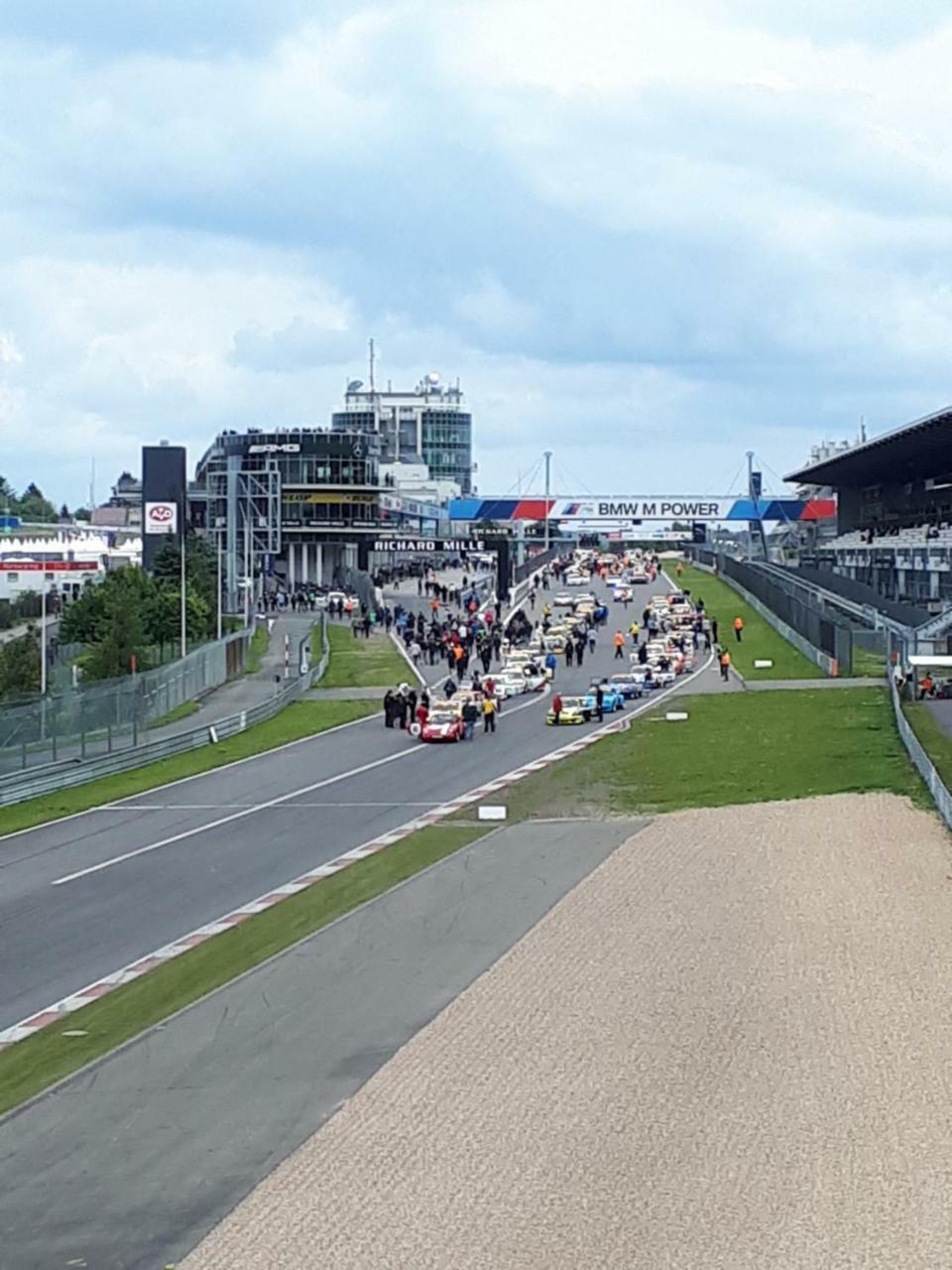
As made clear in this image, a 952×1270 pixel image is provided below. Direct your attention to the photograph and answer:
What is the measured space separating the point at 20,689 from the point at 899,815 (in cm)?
3333

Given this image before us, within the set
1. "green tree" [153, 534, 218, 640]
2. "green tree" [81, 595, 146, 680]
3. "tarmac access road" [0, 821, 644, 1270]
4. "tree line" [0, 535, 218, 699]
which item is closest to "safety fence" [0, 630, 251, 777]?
"green tree" [81, 595, 146, 680]

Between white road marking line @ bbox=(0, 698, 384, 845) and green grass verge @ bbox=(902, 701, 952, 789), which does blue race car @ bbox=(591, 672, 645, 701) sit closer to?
white road marking line @ bbox=(0, 698, 384, 845)

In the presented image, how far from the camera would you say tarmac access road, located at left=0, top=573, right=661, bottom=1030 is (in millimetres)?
24984

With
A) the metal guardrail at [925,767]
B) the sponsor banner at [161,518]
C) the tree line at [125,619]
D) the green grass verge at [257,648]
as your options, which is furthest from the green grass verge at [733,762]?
the sponsor banner at [161,518]

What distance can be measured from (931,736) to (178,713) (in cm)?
2199

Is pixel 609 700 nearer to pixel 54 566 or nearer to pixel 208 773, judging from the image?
pixel 208 773

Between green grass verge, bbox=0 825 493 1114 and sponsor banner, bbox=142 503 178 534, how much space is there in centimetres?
7164

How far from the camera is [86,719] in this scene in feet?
141

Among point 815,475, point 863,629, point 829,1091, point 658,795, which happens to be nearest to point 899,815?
Answer: point 658,795

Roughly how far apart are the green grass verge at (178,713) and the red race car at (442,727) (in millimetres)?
7443

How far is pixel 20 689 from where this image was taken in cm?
5769

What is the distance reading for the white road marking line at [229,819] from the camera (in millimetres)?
30688

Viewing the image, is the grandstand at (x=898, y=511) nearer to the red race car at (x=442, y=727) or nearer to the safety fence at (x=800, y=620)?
the safety fence at (x=800, y=620)

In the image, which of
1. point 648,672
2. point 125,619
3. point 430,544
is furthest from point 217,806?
point 430,544
